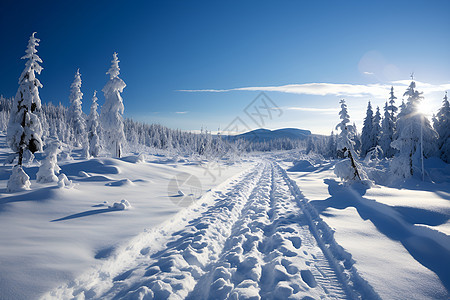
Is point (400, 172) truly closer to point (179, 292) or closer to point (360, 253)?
point (360, 253)

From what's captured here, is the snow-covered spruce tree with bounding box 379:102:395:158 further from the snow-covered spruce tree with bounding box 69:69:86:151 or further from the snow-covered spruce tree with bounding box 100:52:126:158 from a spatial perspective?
the snow-covered spruce tree with bounding box 69:69:86:151

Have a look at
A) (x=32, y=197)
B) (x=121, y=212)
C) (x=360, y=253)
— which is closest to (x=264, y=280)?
(x=360, y=253)

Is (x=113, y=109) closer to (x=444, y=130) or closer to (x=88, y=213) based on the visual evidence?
(x=88, y=213)

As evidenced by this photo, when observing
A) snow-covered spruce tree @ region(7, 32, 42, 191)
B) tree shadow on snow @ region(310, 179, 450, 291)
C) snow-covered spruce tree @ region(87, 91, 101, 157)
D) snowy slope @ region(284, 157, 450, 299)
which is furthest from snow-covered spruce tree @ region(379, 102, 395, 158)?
snow-covered spruce tree @ region(87, 91, 101, 157)

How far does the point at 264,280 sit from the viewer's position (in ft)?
12.3

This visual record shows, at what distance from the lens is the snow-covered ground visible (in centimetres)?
336

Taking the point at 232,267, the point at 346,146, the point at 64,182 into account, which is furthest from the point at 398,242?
the point at 64,182

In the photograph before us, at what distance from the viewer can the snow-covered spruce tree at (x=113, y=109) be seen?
22953 millimetres

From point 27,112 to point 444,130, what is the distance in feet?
155

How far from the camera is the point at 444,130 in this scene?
96.7 feet

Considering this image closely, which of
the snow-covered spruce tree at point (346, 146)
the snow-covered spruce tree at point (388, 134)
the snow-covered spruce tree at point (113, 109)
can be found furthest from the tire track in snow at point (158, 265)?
the snow-covered spruce tree at point (388, 134)

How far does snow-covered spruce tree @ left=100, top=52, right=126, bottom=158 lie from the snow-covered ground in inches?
695

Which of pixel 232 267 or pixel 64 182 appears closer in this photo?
pixel 232 267

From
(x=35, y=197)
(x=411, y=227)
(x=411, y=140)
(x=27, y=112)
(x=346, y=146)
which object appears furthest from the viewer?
(x=411, y=140)
